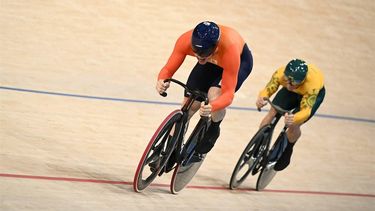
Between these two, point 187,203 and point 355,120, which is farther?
point 355,120

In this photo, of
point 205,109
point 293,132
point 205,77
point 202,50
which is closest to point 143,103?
point 293,132

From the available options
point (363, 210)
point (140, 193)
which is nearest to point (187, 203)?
point (140, 193)

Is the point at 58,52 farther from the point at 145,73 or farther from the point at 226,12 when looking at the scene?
the point at 226,12

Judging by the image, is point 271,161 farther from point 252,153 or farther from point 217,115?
point 217,115

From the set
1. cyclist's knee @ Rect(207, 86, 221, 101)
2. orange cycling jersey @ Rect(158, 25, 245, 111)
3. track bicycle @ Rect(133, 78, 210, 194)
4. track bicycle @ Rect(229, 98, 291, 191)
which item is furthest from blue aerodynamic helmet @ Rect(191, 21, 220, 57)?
track bicycle @ Rect(229, 98, 291, 191)

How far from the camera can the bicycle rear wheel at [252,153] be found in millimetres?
5535

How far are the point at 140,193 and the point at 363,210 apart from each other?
2091mm

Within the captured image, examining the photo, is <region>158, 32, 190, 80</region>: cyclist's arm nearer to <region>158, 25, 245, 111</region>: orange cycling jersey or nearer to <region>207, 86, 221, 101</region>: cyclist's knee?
<region>158, 25, 245, 111</region>: orange cycling jersey

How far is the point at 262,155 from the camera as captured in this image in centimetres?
570

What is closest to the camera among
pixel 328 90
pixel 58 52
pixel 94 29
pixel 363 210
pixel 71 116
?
pixel 363 210

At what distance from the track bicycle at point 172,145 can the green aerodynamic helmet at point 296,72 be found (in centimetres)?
80

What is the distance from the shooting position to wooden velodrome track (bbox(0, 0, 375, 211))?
16.7 feet

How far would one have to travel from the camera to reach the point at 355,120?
8406mm

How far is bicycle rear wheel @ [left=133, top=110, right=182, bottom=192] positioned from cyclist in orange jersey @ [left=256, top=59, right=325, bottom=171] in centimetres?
102
